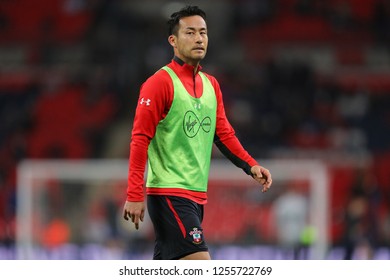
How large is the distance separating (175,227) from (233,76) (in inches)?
492

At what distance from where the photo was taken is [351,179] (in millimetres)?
15031

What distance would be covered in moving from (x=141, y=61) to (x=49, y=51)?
2007 millimetres

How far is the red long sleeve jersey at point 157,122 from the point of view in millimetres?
4734

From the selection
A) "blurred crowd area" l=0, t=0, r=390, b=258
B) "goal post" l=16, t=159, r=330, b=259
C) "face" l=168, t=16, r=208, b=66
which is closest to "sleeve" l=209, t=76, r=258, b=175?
"face" l=168, t=16, r=208, b=66

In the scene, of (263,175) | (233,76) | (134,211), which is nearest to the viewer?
(134,211)

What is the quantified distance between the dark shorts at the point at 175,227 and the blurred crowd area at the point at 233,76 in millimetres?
9992

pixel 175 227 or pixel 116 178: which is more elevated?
pixel 175 227

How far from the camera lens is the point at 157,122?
4.84 m

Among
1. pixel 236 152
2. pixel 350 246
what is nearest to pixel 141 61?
pixel 350 246

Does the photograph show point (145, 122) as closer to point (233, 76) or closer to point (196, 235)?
point (196, 235)

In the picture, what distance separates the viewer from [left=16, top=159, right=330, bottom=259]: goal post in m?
12.8

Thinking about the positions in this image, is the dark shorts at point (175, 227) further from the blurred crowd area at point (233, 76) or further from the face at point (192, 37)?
the blurred crowd area at point (233, 76)

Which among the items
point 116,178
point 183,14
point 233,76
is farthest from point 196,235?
point 233,76
